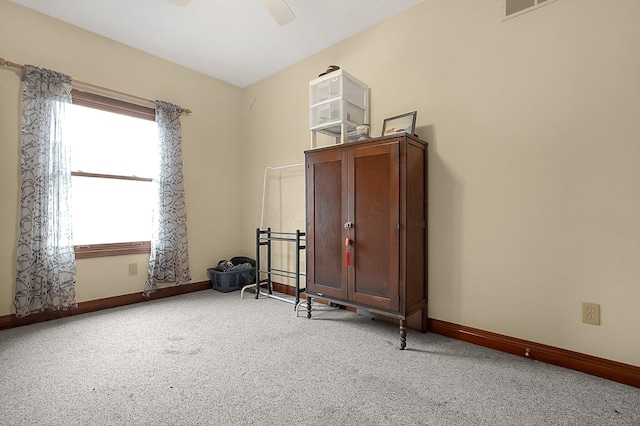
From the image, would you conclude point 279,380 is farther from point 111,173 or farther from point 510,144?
point 111,173

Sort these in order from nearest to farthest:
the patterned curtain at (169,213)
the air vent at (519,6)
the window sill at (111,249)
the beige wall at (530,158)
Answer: the beige wall at (530,158), the air vent at (519,6), the window sill at (111,249), the patterned curtain at (169,213)

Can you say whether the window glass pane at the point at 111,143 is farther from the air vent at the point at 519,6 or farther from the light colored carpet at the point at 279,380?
the air vent at the point at 519,6

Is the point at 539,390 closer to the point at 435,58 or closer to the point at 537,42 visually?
the point at 537,42

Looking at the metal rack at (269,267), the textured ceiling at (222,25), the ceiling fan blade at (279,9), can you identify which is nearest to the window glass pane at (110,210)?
the metal rack at (269,267)

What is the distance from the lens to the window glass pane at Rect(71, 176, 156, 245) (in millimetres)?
2977

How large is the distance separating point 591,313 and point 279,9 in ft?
9.49

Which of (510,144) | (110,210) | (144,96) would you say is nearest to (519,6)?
(510,144)

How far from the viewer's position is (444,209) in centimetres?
242

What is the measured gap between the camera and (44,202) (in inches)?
104

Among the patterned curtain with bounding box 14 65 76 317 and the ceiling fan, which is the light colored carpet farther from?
the ceiling fan

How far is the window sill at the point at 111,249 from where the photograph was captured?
9.66ft

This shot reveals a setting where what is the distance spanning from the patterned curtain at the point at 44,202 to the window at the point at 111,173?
0.15m

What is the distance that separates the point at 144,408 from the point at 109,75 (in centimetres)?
319

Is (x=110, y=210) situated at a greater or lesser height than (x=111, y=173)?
lesser
